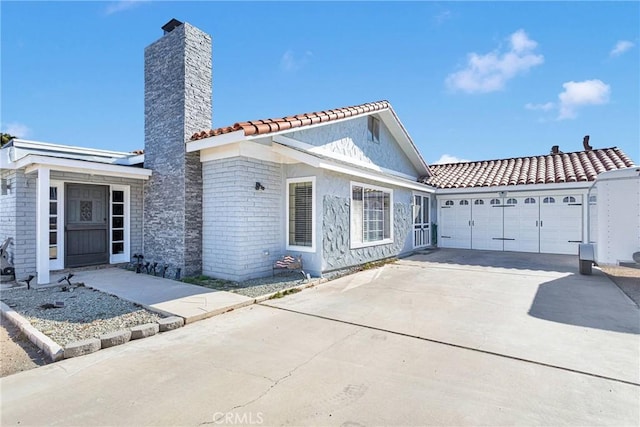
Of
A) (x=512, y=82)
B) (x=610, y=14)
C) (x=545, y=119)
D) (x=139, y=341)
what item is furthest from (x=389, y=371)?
(x=545, y=119)

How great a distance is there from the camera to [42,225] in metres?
7.56

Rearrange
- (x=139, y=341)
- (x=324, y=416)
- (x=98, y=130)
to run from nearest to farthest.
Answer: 1. (x=324, y=416)
2. (x=139, y=341)
3. (x=98, y=130)

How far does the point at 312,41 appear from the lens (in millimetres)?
10195

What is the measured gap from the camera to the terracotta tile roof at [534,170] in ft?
42.6

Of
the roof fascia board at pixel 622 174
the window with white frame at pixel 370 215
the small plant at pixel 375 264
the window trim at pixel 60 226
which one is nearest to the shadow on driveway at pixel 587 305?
the roof fascia board at pixel 622 174

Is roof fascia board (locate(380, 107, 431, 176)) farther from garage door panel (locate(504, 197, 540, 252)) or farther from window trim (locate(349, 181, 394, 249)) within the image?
garage door panel (locate(504, 197, 540, 252))

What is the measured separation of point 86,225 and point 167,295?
4854mm

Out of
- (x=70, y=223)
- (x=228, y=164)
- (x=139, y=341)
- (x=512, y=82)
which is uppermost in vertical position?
(x=512, y=82)

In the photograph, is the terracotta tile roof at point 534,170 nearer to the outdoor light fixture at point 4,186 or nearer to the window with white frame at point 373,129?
the window with white frame at point 373,129

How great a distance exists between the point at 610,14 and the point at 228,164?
33.8 ft

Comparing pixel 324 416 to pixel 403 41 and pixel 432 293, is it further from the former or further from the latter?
pixel 403 41

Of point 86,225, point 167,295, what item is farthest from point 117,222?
point 167,295

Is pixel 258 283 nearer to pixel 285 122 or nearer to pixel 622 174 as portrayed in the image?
pixel 285 122

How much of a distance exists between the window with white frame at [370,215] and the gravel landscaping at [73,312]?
6008mm
